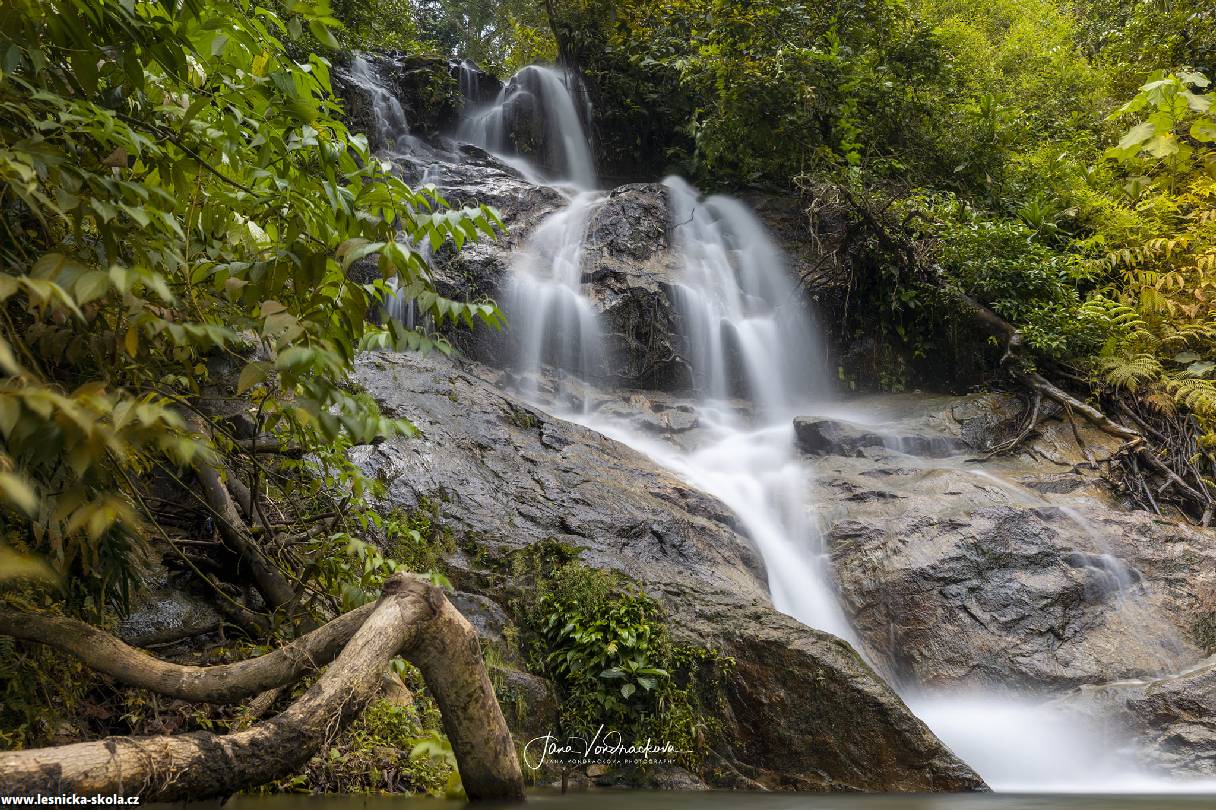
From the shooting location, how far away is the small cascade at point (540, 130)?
615 inches

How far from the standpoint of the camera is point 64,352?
2496 mm

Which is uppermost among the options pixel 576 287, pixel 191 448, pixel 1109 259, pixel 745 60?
pixel 745 60

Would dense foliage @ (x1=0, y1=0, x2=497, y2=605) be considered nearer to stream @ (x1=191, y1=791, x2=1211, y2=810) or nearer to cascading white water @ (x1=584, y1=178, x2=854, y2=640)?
stream @ (x1=191, y1=791, x2=1211, y2=810)

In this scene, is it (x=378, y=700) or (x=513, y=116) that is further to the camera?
(x=513, y=116)

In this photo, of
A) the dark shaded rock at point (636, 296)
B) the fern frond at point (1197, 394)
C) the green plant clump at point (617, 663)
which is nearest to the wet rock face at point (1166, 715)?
the green plant clump at point (617, 663)

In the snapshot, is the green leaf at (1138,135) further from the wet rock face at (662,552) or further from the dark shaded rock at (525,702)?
the dark shaded rock at (525,702)

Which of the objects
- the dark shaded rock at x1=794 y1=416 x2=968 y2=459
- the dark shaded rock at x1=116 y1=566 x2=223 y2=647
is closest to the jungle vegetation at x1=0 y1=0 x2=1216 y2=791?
the dark shaded rock at x1=116 y1=566 x2=223 y2=647

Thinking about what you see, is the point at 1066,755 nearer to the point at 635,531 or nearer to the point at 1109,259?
the point at 635,531

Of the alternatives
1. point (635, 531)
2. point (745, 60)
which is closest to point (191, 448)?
point (635, 531)

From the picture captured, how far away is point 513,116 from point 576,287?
22.4 ft

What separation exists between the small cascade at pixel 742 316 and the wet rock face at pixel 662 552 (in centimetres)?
370

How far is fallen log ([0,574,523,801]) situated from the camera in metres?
1.75

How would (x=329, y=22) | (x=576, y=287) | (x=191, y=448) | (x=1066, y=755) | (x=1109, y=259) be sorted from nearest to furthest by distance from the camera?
(x=191, y=448), (x=329, y=22), (x=1066, y=755), (x=1109, y=259), (x=576, y=287)

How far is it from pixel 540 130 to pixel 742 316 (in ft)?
23.4
